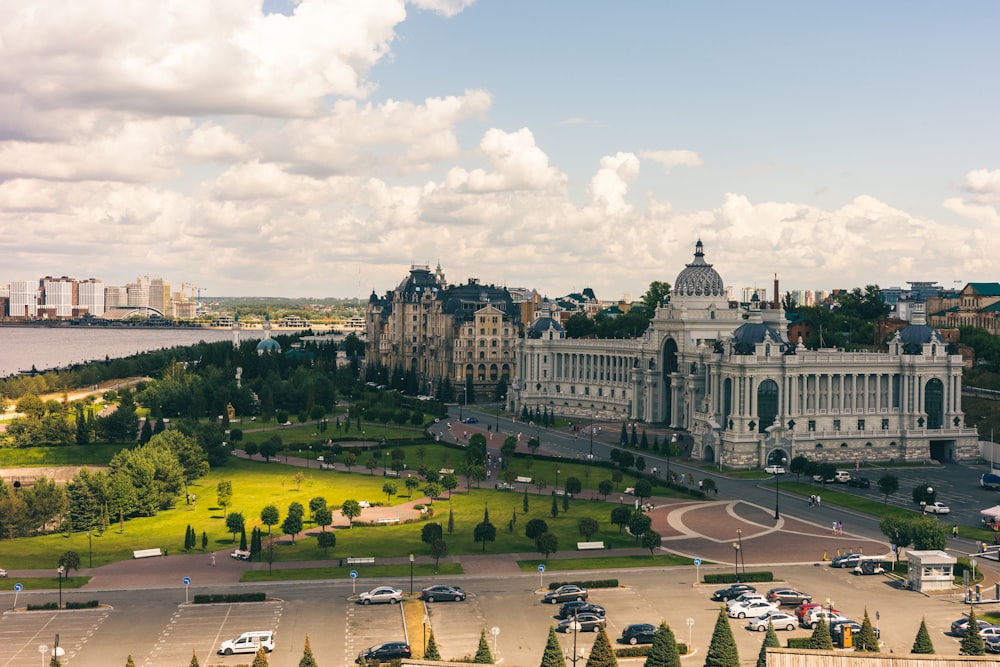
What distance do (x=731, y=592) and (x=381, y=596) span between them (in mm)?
22472

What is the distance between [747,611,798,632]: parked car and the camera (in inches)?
2569

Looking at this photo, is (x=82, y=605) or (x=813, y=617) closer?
(x=813, y=617)

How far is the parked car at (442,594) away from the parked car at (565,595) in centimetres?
546

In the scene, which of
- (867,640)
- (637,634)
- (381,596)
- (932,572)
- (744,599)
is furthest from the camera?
(932,572)

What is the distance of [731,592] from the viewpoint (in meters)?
71.4

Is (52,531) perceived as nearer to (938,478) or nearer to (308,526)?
(308,526)

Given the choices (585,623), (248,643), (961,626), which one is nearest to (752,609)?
(585,623)

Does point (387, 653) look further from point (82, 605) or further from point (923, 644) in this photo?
point (923, 644)

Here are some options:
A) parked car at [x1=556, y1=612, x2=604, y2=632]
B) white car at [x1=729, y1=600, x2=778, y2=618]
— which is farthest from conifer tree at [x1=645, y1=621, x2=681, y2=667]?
white car at [x1=729, y1=600, x2=778, y2=618]

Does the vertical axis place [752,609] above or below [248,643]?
above

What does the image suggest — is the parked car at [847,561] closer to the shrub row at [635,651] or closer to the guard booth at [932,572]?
the guard booth at [932,572]

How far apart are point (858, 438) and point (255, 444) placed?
7228 cm

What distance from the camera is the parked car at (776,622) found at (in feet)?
214

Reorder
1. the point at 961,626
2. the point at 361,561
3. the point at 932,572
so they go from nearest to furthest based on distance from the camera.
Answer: the point at 961,626 → the point at 932,572 → the point at 361,561
